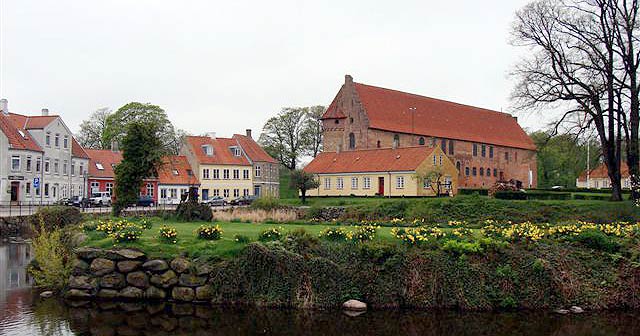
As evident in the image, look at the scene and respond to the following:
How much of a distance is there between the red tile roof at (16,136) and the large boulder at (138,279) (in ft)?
125

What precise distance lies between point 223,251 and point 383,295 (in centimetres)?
463

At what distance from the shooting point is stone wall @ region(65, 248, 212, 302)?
56.7 feet

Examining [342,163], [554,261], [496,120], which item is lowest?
[554,261]

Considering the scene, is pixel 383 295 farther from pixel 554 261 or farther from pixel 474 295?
pixel 554 261

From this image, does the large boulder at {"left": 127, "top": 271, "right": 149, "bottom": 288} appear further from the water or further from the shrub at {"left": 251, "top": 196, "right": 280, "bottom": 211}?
the shrub at {"left": 251, "top": 196, "right": 280, "bottom": 211}

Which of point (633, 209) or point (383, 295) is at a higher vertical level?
point (633, 209)

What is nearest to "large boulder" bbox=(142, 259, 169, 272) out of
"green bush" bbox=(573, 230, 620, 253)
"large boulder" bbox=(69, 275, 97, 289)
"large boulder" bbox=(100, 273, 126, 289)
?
"large boulder" bbox=(100, 273, 126, 289)

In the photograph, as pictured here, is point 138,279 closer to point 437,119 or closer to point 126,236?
point 126,236

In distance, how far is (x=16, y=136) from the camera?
52156 mm

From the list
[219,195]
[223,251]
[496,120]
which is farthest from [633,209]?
[496,120]

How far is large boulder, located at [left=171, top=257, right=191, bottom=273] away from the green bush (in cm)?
1109

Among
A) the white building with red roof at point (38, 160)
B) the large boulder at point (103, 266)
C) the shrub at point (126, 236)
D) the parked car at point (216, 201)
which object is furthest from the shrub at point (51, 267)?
the parked car at point (216, 201)

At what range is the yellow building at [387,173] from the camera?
51.2m

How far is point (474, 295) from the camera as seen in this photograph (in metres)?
16.4
